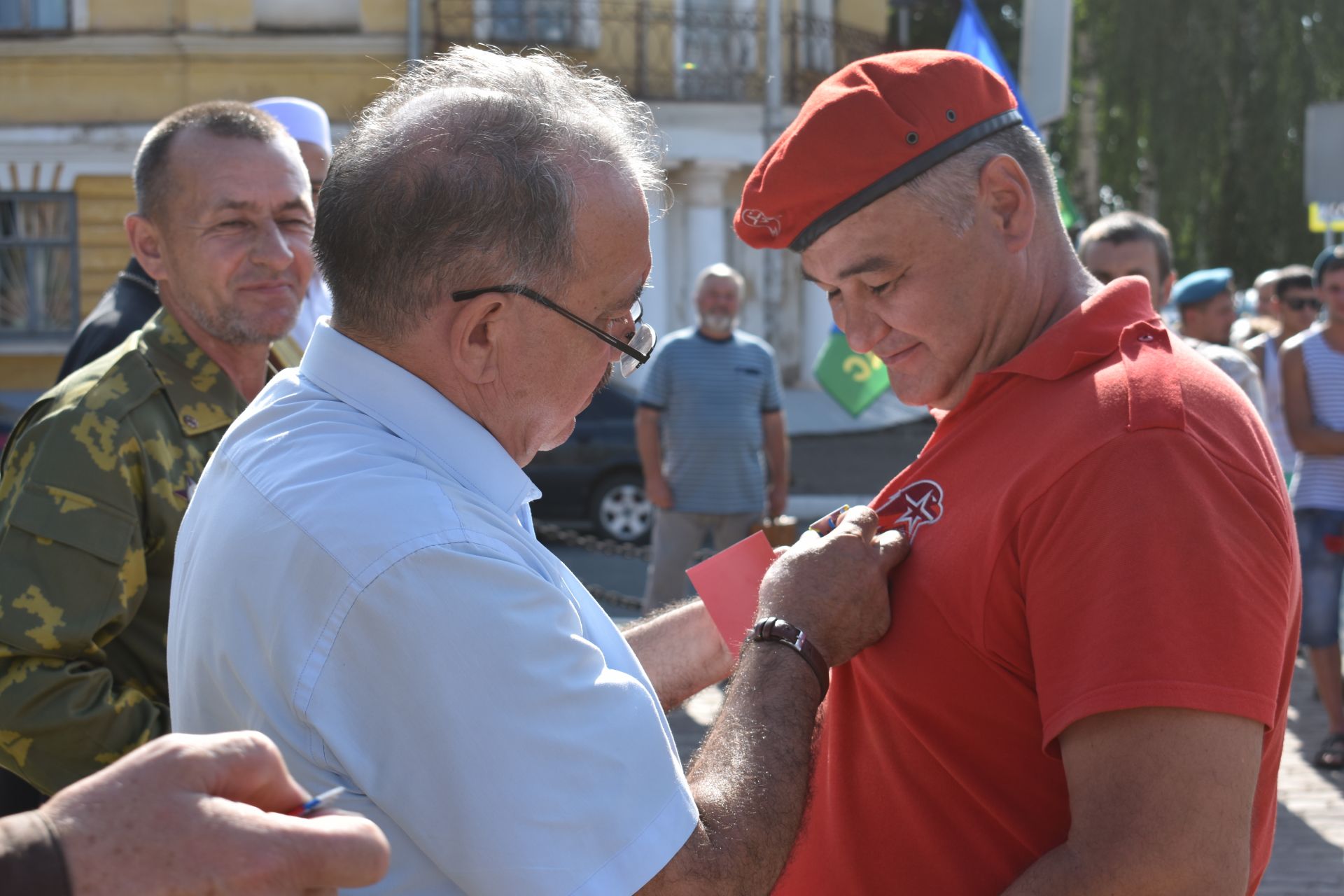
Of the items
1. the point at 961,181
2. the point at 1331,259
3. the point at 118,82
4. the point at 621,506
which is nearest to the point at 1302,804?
the point at 1331,259

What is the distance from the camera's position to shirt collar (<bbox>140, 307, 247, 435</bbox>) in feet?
8.46

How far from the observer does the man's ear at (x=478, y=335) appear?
1.54 meters

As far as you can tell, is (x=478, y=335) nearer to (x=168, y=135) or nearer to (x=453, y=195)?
(x=453, y=195)

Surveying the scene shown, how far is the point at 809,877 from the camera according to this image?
197 cm

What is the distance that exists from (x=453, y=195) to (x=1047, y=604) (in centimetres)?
82

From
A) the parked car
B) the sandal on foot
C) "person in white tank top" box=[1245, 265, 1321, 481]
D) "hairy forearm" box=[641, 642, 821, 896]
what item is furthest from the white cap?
the parked car

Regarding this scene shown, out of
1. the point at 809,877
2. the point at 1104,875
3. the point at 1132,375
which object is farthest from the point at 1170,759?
the point at 809,877

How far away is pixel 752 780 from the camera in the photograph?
5.30 feet

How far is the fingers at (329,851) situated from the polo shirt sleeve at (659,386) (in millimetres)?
6540

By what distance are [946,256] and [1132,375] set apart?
1.19ft

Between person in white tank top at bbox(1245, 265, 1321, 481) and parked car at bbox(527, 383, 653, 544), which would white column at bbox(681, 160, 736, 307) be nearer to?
parked car at bbox(527, 383, 653, 544)

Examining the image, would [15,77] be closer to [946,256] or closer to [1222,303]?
[1222,303]

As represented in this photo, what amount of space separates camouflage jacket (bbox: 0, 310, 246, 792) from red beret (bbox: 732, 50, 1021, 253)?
47.5 inches

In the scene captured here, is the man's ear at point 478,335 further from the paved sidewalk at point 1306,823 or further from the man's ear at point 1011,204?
the paved sidewalk at point 1306,823
